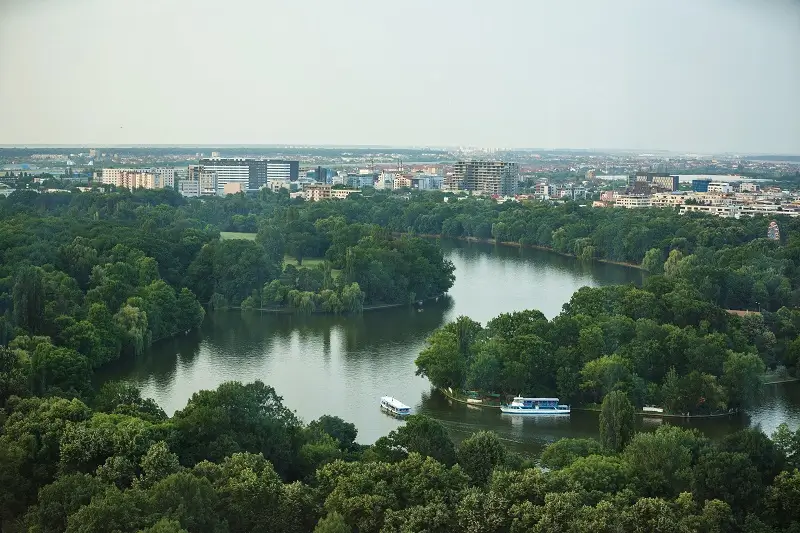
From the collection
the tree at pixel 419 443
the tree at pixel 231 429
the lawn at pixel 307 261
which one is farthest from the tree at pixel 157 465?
the lawn at pixel 307 261

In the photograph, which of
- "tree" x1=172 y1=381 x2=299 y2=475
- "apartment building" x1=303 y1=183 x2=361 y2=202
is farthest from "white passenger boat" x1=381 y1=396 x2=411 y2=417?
"apartment building" x1=303 y1=183 x2=361 y2=202

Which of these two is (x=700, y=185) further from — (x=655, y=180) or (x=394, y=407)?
(x=394, y=407)

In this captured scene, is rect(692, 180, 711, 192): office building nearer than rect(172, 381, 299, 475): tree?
No

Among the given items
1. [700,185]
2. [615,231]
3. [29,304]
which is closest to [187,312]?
[29,304]

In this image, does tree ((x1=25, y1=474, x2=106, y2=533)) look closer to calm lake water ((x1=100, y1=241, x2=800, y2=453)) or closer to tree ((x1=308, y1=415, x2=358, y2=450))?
tree ((x1=308, y1=415, x2=358, y2=450))

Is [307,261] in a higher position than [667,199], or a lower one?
lower

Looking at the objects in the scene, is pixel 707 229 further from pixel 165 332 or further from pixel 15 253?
pixel 15 253

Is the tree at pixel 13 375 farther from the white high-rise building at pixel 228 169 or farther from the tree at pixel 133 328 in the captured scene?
the white high-rise building at pixel 228 169
